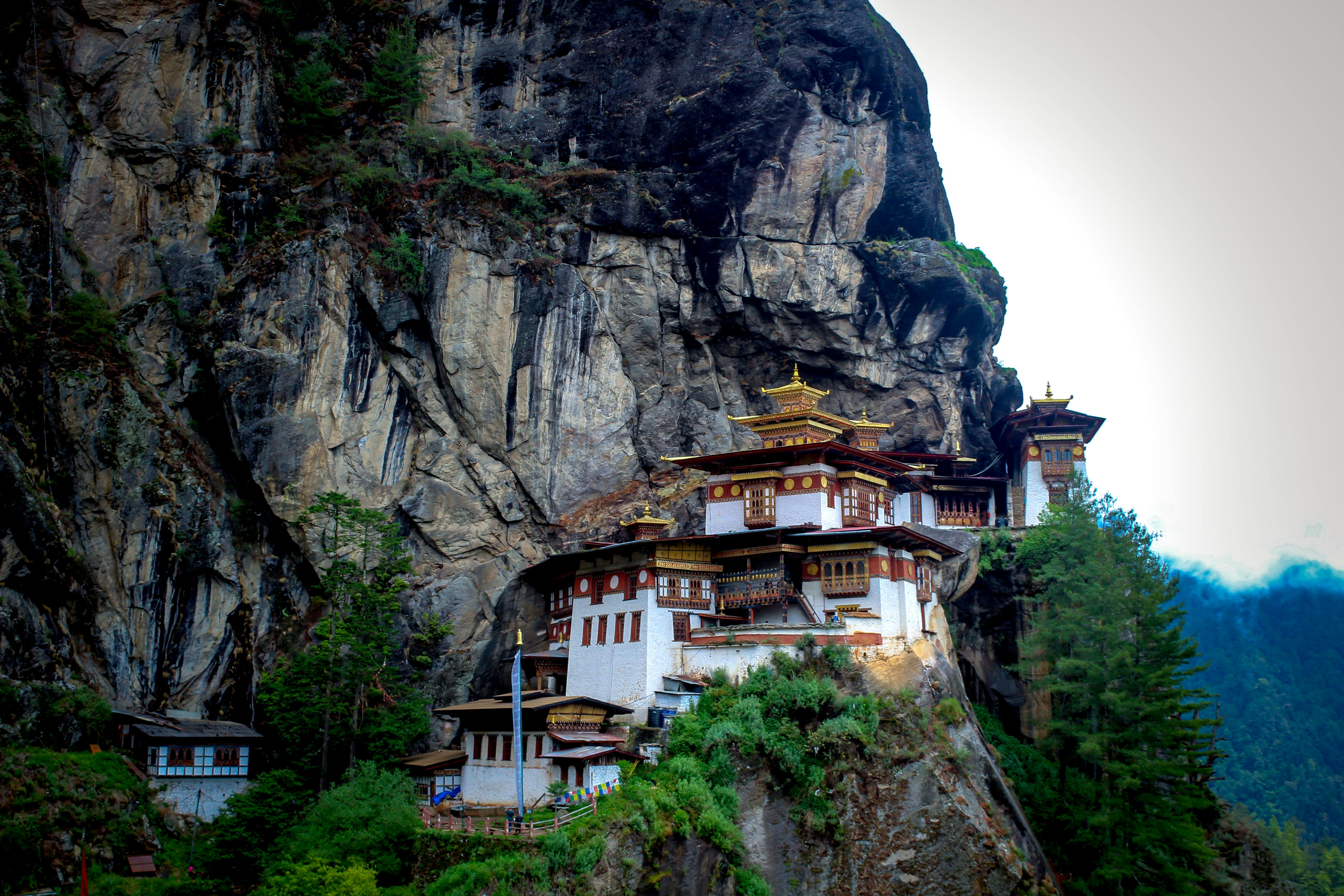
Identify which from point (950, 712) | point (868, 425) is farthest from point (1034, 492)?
point (950, 712)

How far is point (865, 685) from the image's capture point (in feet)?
111

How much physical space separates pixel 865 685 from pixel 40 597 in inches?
1090

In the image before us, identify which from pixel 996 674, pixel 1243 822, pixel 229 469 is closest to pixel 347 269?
Answer: pixel 229 469

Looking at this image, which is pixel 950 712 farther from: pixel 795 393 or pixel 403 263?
pixel 403 263

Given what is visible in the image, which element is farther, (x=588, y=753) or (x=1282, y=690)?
(x=1282, y=690)

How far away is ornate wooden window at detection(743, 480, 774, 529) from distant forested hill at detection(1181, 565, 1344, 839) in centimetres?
2748

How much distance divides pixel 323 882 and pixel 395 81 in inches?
1481

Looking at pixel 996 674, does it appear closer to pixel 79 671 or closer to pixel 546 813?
pixel 546 813

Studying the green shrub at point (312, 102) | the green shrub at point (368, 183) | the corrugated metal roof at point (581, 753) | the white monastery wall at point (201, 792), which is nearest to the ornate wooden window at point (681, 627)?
the corrugated metal roof at point (581, 753)

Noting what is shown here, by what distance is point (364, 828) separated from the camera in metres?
30.6

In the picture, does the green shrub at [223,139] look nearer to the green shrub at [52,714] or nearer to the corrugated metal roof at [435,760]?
the green shrub at [52,714]

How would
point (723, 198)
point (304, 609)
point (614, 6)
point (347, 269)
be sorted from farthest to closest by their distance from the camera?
1. point (614, 6)
2. point (723, 198)
3. point (347, 269)
4. point (304, 609)

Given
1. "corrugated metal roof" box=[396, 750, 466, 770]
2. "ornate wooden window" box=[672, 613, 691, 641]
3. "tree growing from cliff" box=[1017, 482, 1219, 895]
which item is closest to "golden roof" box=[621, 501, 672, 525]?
"ornate wooden window" box=[672, 613, 691, 641]

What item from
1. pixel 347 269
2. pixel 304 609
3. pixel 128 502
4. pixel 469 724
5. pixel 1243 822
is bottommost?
pixel 1243 822
